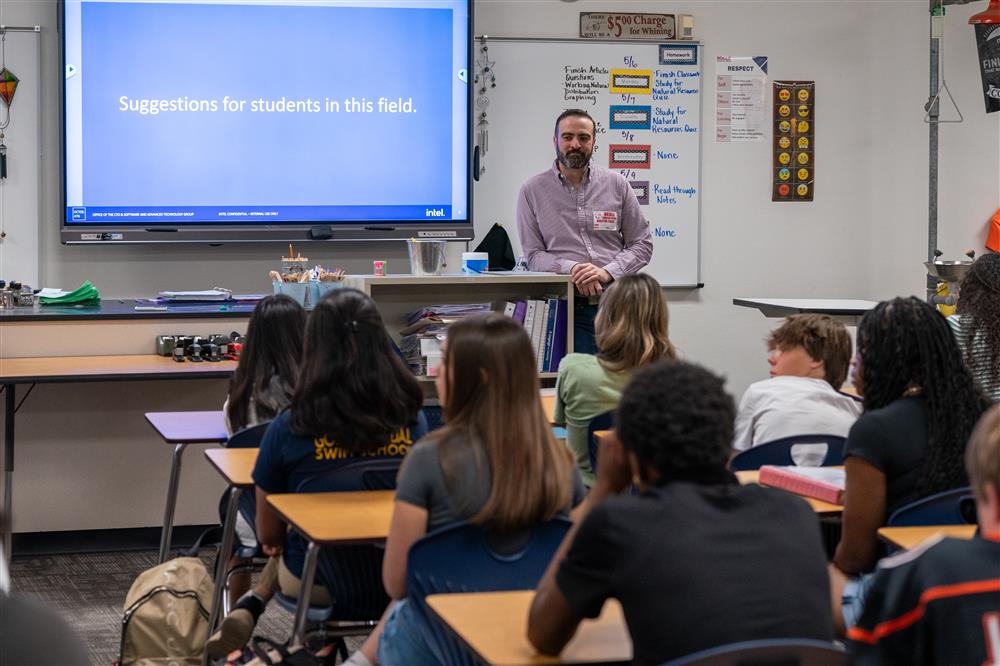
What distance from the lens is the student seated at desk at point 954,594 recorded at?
1344 mm

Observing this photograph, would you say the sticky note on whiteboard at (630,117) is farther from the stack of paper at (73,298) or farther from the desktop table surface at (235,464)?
the desktop table surface at (235,464)

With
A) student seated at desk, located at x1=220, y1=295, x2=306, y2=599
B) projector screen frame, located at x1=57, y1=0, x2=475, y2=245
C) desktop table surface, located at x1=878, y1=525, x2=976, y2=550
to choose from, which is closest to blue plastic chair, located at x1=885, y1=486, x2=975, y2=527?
desktop table surface, located at x1=878, y1=525, x2=976, y2=550

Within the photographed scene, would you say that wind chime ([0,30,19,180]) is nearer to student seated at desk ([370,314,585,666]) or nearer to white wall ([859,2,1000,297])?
student seated at desk ([370,314,585,666])

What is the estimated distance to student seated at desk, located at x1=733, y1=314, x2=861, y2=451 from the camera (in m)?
3.22

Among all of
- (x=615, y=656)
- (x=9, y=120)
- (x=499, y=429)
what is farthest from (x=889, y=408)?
(x=9, y=120)

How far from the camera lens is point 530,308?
4758mm

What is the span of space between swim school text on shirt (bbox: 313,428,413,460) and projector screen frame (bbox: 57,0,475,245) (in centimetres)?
355

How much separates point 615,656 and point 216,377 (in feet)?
10.1

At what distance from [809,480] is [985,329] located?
1.28m

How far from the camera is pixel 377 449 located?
9.04 feet

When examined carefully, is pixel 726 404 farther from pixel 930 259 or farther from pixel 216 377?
pixel 930 259

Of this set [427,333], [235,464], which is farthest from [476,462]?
[427,333]

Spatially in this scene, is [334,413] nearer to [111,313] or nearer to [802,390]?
[802,390]

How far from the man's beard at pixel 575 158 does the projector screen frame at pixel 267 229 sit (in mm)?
1270
